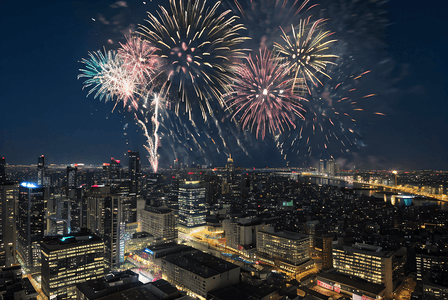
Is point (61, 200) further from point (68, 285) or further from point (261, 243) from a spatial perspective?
point (261, 243)

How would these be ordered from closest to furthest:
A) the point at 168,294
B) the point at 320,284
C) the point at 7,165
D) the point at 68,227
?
the point at 168,294 → the point at 320,284 → the point at 68,227 → the point at 7,165

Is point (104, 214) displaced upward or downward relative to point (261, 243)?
upward

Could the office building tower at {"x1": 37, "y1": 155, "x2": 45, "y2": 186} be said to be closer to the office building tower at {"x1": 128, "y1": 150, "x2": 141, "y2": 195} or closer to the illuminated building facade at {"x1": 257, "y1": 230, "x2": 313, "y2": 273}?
the office building tower at {"x1": 128, "y1": 150, "x2": 141, "y2": 195}

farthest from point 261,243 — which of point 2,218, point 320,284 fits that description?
point 2,218

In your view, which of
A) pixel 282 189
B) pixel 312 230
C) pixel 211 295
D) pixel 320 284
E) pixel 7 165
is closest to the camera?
pixel 211 295

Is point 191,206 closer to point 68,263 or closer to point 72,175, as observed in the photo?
point 68,263

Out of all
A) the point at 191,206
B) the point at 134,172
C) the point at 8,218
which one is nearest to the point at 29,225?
the point at 8,218

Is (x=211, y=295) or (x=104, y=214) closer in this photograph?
(x=211, y=295)

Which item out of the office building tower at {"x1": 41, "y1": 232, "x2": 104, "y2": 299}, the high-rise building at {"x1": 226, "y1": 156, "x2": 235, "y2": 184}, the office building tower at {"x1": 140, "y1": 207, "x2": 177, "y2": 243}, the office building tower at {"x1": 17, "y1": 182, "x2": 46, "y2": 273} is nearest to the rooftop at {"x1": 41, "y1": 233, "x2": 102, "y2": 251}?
the office building tower at {"x1": 41, "y1": 232, "x2": 104, "y2": 299}
